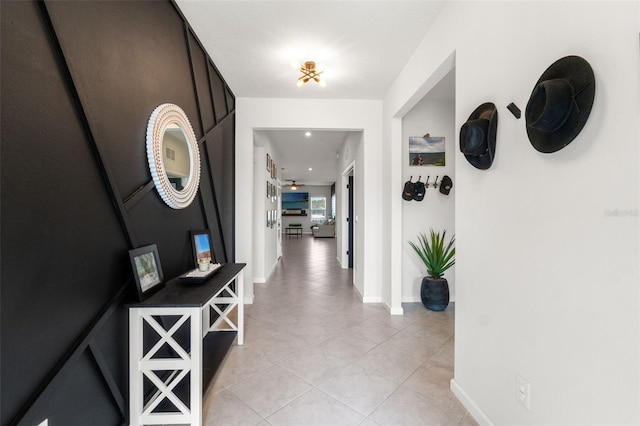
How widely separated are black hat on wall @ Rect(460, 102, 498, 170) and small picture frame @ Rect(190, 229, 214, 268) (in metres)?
1.91

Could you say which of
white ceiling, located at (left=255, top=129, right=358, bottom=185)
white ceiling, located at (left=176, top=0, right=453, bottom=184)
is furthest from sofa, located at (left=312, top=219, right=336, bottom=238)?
white ceiling, located at (left=176, top=0, right=453, bottom=184)

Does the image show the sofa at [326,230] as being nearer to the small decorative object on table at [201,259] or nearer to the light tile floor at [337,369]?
the light tile floor at [337,369]

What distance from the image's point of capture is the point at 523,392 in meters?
1.21

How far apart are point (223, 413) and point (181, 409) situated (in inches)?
11.2

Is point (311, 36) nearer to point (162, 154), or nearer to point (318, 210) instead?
point (162, 154)

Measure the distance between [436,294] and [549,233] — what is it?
2.38 metres

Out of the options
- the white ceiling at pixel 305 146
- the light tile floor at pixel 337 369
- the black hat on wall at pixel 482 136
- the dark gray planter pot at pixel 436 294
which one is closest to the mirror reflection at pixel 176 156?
the light tile floor at pixel 337 369

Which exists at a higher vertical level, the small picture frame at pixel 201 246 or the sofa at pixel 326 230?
the small picture frame at pixel 201 246

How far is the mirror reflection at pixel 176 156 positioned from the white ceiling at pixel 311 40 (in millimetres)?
972

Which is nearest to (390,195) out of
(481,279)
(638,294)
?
(481,279)

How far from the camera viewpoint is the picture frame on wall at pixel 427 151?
3.45 metres

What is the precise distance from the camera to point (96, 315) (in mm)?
1207

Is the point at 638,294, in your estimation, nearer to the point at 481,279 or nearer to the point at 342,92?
the point at 481,279

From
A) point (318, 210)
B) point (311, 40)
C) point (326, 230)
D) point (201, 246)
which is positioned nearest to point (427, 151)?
point (311, 40)
